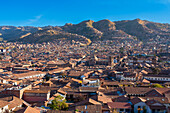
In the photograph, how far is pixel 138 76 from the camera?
126 ft

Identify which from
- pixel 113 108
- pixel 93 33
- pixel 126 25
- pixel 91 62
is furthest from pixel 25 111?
pixel 126 25

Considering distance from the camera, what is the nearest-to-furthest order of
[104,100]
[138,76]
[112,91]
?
[104,100] < [112,91] < [138,76]

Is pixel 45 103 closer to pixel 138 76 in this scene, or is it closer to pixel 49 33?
pixel 138 76

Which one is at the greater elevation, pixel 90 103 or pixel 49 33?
pixel 49 33

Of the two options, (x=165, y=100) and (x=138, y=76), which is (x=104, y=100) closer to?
(x=165, y=100)

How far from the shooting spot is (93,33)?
161625 millimetres

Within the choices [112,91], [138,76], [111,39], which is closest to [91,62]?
[138,76]

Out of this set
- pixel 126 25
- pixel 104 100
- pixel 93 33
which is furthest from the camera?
pixel 126 25

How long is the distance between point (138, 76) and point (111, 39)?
355 feet

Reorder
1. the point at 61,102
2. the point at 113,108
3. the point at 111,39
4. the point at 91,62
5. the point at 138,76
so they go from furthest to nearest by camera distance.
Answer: the point at 111,39 → the point at 91,62 → the point at 138,76 → the point at 61,102 → the point at 113,108

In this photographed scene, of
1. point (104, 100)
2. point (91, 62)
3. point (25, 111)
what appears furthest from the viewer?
point (91, 62)

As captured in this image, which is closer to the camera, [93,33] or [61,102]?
[61,102]

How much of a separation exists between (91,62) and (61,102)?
4311 cm

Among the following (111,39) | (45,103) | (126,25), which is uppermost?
(126,25)
